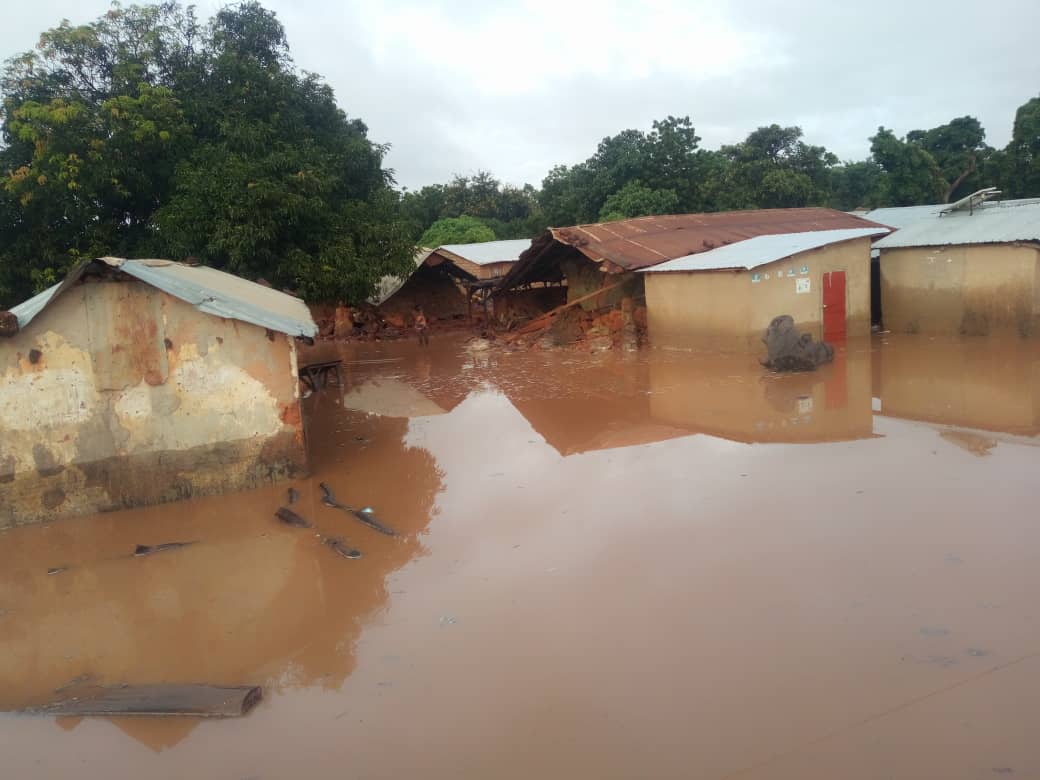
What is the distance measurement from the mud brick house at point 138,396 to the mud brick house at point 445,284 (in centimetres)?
1548

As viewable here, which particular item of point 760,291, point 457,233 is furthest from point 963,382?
point 457,233

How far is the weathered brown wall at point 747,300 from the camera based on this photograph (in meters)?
15.3

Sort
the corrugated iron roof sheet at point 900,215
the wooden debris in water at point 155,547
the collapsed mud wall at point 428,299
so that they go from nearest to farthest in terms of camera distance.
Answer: the wooden debris in water at point 155,547 → the corrugated iron roof sheet at point 900,215 → the collapsed mud wall at point 428,299

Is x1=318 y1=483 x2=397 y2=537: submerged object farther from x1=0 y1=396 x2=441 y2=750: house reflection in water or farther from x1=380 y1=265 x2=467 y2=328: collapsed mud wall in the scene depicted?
x1=380 y1=265 x2=467 y2=328: collapsed mud wall

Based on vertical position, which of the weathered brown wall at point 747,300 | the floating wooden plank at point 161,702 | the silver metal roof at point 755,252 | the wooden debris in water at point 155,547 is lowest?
the floating wooden plank at point 161,702

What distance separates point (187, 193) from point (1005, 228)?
17.4 m

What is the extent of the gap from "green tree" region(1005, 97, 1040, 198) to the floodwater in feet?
77.3

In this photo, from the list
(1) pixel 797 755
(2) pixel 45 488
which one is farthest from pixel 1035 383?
(2) pixel 45 488

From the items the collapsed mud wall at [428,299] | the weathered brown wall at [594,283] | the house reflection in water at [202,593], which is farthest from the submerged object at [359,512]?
the collapsed mud wall at [428,299]

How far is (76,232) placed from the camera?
57.1 feet

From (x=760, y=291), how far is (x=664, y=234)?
6.01 metres

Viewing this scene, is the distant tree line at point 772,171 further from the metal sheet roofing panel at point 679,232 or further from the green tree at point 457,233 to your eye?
the metal sheet roofing panel at point 679,232

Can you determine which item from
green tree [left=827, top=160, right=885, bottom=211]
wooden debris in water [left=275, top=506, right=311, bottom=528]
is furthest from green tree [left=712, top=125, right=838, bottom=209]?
wooden debris in water [left=275, top=506, right=311, bottom=528]

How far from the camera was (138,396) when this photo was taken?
8.43m
